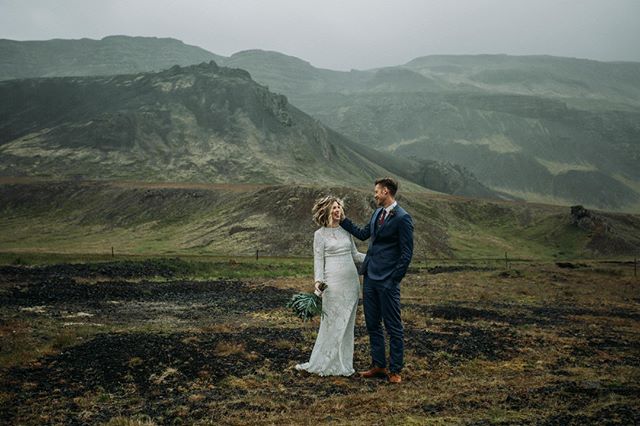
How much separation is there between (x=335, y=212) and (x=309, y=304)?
6.75 ft

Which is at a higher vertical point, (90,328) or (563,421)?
(563,421)

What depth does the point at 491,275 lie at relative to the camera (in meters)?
42.9

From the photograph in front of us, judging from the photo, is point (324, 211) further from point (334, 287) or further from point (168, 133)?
point (168, 133)

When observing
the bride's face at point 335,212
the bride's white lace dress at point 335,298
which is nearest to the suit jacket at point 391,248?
the bride's white lace dress at point 335,298

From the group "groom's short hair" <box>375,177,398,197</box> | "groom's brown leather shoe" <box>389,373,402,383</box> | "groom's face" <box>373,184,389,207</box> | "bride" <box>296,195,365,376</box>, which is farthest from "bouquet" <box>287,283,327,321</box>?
"groom's short hair" <box>375,177,398,197</box>

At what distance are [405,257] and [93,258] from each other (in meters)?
41.0

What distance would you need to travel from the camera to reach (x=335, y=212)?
A: 11.8 meters

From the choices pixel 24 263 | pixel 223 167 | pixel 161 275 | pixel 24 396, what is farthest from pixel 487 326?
pixel 223 167

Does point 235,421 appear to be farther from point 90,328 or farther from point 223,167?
point 223,167

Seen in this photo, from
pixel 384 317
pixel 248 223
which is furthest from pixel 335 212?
pixel 248 223

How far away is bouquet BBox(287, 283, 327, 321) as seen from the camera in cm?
1181

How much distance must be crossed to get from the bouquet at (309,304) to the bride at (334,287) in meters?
0.11

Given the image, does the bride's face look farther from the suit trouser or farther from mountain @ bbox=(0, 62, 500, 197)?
mountain @ bbox=(0, 62, 500, 197)

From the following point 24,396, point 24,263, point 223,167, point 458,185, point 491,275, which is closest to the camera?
point 24,396
